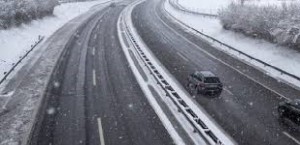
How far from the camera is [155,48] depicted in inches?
1407

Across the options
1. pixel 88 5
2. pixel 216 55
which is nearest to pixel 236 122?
pixel 216 55

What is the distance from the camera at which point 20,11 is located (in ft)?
132

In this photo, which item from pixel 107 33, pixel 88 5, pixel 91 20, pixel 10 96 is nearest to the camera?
pixel 10 96

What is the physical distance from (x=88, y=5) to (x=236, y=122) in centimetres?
6510

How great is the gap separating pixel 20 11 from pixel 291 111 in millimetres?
32241

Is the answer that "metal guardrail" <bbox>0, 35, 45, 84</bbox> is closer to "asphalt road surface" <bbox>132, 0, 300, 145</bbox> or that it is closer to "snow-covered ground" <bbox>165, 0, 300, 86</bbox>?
"asphalt road surface" <bbox>132, 0, 300, 145</bbox>

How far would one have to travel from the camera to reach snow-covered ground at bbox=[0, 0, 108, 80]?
29303 millimetres

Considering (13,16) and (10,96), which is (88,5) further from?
(10,96)

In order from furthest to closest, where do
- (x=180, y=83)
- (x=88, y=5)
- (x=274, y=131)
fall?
1. (x=88, y=5)
2. (x=180, y=83)
3. (x=274, y=131)

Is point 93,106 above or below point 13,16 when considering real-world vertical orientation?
below

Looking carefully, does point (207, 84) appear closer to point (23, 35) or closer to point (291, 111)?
point (291, 111)

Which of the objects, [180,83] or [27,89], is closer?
[27,89]

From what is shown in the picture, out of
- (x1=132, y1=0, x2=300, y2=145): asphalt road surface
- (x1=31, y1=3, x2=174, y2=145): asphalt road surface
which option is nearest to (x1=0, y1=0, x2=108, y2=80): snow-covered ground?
(x1=31, y1=3, x2=174, y2=145): asphalt road surface

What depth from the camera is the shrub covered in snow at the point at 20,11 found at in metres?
36.7
